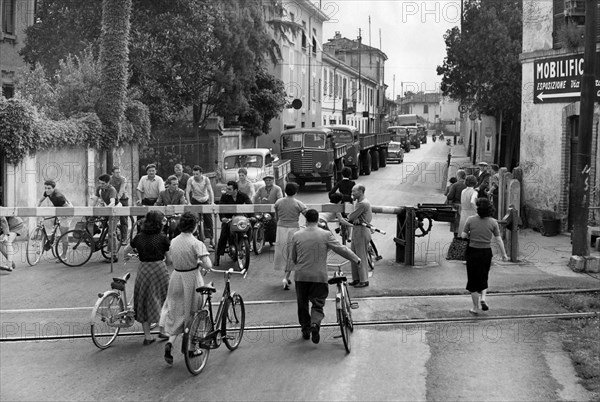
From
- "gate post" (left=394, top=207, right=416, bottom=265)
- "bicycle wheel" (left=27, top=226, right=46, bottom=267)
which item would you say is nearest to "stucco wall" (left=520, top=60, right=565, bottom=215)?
"gate post" (left=394, top=207, right=416, bottom=265)

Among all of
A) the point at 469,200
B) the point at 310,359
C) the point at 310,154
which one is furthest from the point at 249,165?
the point at 310,359

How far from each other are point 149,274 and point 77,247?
6.04 meters

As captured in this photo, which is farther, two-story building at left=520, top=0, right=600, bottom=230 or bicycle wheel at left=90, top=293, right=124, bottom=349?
two-story building at left=520, top=0, right=600, bottom=230

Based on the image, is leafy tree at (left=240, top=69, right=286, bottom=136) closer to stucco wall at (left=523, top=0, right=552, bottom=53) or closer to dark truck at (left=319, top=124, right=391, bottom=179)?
dark truck at (left=319, top=124, right=391, bottom=179)

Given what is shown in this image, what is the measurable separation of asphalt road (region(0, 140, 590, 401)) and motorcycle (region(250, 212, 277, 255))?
3.20 meters

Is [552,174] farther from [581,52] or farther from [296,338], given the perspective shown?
[296,338]

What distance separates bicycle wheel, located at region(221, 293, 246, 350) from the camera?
30.3 ft

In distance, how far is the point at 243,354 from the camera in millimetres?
9328

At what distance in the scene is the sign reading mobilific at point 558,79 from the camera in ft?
61.6

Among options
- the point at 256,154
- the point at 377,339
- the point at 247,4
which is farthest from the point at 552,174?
the point at 247,4

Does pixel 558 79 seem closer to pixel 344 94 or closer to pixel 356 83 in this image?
pixel 344 94

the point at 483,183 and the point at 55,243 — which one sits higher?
the point at 483,183

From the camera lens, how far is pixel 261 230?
53.6 feet

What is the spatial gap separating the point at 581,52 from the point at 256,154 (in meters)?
10.9
